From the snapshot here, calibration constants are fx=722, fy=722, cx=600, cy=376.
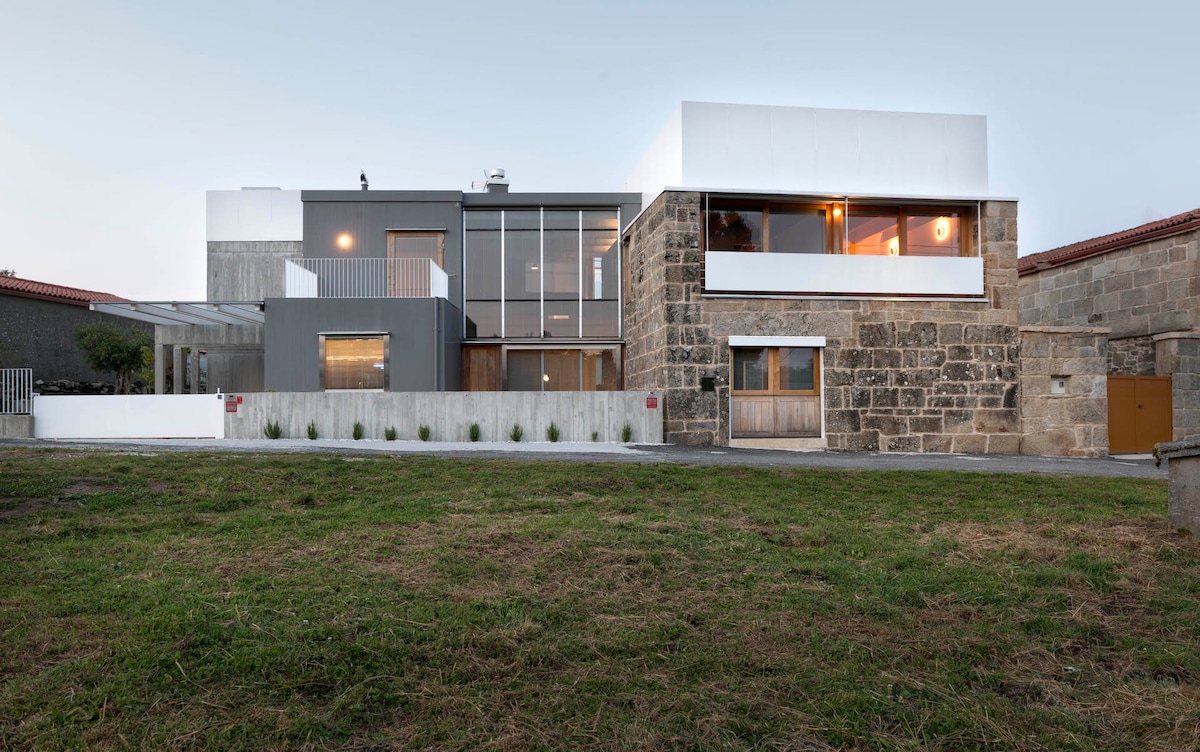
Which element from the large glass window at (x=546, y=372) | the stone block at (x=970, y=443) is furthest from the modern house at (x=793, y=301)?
the large glass window at (x=546, y=372)

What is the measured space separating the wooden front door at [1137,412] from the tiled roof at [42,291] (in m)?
27.6

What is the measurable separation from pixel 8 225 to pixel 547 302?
22.1m

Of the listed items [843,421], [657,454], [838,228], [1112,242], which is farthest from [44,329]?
[1112,242]

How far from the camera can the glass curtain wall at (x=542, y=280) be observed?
20203mm

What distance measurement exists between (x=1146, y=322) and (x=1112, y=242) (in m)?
2.28

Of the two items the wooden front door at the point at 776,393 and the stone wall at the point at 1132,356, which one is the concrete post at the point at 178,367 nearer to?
the wooden front door at the point at 776,393

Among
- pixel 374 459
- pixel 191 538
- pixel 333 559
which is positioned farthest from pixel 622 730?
pixel 374 459

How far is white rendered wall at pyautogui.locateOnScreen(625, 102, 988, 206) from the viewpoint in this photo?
1622cm

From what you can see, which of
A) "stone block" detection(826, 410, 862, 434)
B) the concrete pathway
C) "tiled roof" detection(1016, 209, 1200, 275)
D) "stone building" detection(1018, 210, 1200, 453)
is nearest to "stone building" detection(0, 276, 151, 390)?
the concrete pathway

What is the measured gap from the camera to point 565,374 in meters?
20.4

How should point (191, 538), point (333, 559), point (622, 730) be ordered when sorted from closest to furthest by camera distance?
1. point (622, 730)
2. point (333, 559)
3. point (191, 538)

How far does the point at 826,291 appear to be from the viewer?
53.7 feet

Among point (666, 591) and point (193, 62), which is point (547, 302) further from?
point (666, 591)

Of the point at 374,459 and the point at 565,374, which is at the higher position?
the point at 565,374
